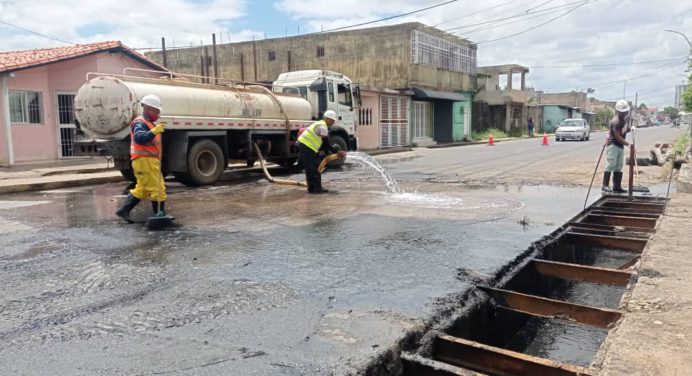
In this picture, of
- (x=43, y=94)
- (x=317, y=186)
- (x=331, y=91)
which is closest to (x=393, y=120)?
(x=331, y=91)

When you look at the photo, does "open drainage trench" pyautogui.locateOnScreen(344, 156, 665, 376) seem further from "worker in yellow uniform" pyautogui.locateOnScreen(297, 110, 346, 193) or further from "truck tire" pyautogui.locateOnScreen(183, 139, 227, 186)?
"truck tire" pyautogui.locateOnScreen(183, 139, 227, 186)

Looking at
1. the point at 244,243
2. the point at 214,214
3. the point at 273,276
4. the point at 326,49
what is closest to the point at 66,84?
the point at 214,214

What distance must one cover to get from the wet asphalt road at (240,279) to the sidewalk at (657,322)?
1.15m

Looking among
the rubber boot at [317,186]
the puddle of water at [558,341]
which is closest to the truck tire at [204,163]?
the rubber boot at [317,186]

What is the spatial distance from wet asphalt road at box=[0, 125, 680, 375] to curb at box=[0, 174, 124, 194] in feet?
8.00

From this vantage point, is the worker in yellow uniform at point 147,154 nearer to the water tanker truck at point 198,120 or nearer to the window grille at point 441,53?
the water tanker truck at point 198,120

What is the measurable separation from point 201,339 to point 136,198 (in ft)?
14.2

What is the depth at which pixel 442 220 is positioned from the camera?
7.14m

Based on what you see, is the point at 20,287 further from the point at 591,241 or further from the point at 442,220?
the point at 591,241

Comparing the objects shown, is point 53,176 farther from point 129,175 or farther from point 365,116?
point 365,116

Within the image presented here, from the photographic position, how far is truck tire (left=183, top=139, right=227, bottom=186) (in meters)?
11.7

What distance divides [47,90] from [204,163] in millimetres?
7210

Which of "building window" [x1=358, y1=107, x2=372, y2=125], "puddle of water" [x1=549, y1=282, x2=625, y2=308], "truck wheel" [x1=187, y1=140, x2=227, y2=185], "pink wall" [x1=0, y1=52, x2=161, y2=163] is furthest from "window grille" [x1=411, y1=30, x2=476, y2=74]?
"puddle of water" [x1=549, y1=282, x2=625, y2=308]

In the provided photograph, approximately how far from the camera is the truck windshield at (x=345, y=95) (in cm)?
1664
